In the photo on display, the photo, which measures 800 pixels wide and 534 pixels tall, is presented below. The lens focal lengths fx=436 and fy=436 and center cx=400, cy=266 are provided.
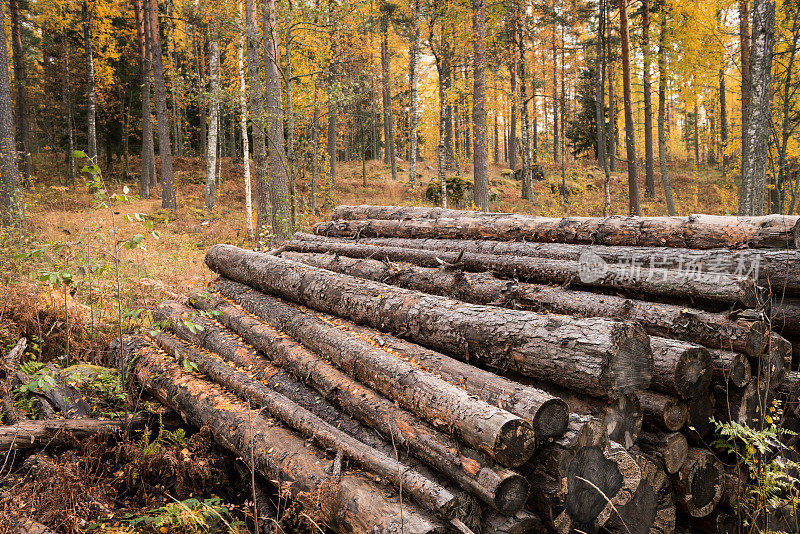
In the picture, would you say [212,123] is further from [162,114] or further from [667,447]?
[667,447]

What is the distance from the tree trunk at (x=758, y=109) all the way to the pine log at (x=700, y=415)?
9545 mm

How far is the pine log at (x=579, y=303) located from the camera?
377cm

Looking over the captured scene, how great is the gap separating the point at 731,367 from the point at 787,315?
1274mm

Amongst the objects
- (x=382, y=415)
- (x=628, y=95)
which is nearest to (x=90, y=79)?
(x=628, y=95)

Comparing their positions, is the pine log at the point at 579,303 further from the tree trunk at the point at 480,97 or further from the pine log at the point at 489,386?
the tree trunk at the point at 480,97

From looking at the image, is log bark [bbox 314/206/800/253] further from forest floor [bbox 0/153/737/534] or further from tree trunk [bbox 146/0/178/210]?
tree trunk [bbox 146/0/178/210]

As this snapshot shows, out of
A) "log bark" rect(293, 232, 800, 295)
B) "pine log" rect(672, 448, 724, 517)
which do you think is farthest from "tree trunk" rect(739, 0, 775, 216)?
"pine log" rect(672, 448, 724, 517)

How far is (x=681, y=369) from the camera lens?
3318 millimetres

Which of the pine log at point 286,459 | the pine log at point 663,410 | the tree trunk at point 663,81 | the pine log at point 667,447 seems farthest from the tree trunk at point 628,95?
the pine log at point 286,459

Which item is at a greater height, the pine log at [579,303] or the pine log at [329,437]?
the pine log at [579,303]

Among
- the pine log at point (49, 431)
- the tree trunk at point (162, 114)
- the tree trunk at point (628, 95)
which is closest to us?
the pine log at point (49, 431)

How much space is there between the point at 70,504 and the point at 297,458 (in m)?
1.65

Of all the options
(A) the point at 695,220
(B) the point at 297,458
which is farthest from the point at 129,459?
(A) the point at 695,220

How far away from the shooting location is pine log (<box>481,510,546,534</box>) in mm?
2553
